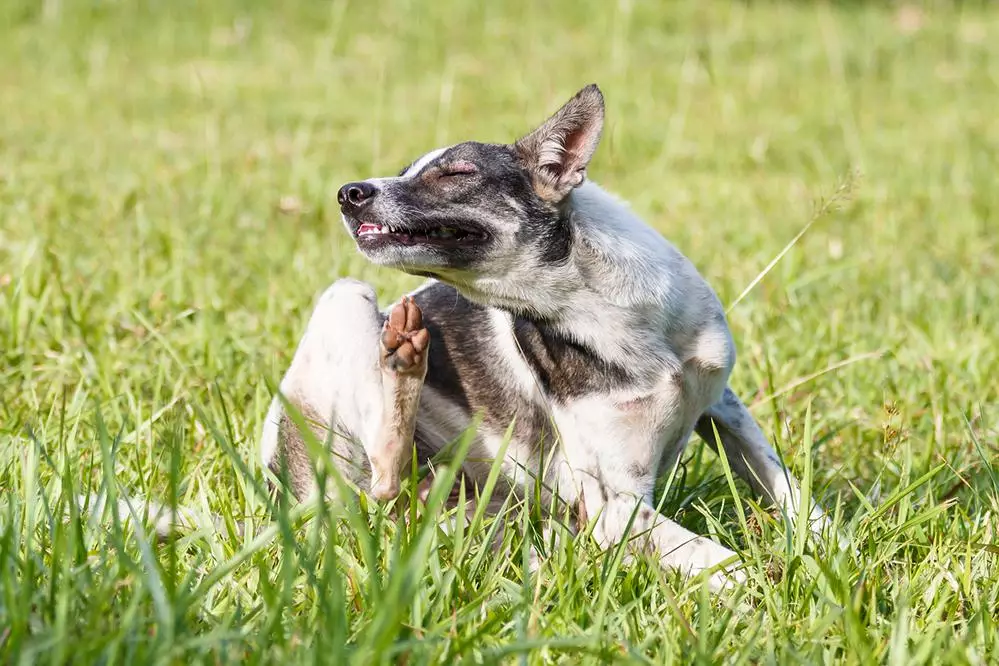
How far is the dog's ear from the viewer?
2.95 metres

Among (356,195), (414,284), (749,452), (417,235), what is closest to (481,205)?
(417,235)

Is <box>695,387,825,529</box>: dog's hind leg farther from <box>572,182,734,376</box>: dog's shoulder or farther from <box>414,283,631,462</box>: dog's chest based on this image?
<box>414,283,631,462</box>: dog's chest

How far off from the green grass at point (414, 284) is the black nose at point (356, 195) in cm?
56

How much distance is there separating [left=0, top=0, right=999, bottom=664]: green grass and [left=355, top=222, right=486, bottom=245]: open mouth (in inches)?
20.8

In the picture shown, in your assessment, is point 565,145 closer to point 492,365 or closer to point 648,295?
point 648,295

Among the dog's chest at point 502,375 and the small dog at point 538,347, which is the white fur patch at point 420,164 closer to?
the small dog at point 538,347

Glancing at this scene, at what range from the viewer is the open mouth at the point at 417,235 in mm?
2895

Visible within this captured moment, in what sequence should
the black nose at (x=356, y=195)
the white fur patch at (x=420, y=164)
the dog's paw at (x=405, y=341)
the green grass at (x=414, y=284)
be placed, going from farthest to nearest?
the white fur patch at (x=420, y=164), the black nose at (x=356, y=195), the dog's paw at (x=405, y=341), the green grass at (x=414, y=284)

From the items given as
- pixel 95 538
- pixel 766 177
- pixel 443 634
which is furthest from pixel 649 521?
pixel 766 177

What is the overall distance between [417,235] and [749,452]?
958mm

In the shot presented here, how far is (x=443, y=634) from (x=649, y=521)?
71 centimetres

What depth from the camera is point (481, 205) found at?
296cm

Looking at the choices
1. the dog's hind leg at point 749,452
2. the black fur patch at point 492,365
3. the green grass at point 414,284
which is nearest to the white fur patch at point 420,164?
the black fur patch at point 492,365

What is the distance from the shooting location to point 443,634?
216cm
